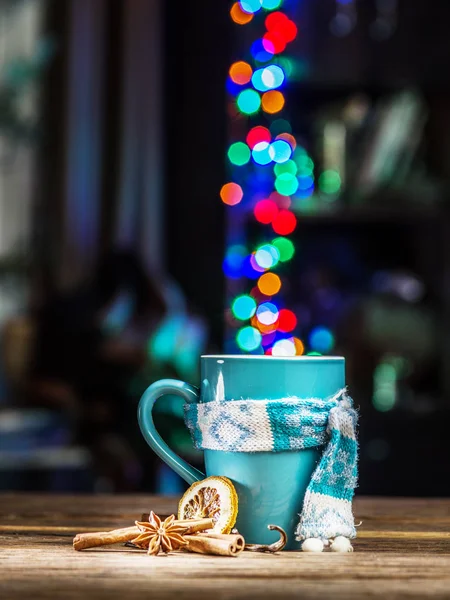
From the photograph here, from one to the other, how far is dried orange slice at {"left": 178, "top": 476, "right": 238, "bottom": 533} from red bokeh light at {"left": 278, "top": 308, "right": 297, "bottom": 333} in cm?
183

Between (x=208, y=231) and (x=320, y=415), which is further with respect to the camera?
(x=208, y=231)

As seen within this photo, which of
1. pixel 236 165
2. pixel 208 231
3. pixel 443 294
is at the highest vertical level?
pixel 236 165

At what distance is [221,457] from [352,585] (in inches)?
5.7

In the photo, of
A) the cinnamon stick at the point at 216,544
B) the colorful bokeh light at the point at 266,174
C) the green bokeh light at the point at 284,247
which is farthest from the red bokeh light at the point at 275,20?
the cinnamon stick at the point at 216,544

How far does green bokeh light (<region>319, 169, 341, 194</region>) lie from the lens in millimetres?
2430

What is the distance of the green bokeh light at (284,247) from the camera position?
244cm

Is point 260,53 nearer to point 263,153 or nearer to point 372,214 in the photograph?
point 263,153

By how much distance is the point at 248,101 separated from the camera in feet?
8.04

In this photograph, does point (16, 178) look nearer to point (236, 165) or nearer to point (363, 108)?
point (236, 165)

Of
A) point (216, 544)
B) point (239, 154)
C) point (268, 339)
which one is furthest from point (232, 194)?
point (216, 544)

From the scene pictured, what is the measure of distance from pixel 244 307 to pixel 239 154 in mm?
454

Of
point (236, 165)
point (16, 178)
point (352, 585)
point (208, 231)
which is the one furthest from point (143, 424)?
point (16, 178)

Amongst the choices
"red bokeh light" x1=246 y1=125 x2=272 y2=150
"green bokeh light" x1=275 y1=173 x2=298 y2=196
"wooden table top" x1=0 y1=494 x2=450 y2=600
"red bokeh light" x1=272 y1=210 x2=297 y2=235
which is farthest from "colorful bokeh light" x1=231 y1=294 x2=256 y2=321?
"wooden table top" x1=0 y1=494 x2=450 y2=600

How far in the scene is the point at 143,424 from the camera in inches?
23.7
